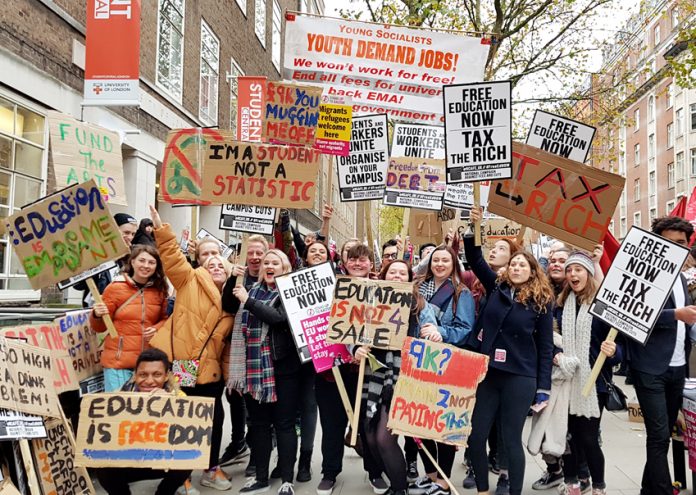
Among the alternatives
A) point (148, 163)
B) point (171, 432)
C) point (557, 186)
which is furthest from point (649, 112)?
point (171, 432)

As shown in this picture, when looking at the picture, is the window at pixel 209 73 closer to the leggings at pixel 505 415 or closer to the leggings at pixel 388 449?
the leggings at pixel 388 449

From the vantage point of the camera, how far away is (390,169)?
23.3ft

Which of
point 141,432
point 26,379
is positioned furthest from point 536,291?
point 26,379

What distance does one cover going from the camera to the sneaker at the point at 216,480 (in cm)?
503

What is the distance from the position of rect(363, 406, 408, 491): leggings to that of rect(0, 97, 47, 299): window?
6.63 meters

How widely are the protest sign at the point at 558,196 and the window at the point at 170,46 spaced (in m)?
10.7

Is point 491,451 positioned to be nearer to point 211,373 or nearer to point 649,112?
point 211,373

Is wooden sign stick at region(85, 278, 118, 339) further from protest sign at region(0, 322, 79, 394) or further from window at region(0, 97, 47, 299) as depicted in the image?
window at region(0, 97, 47, 299)

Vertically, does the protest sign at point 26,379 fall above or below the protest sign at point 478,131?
below

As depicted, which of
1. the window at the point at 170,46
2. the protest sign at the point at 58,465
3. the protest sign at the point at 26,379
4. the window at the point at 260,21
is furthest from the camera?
the window at the point at 260,21

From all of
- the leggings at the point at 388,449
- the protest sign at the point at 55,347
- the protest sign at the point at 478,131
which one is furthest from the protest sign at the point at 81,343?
the protest sign at the point at 478,131

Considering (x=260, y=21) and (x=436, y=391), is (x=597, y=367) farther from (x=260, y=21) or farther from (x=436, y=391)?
(x=260, y=21)

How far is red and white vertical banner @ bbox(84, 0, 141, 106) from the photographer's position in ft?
33.3

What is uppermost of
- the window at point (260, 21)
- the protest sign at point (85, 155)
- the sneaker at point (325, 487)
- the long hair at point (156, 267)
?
the window at point (260, 21)
